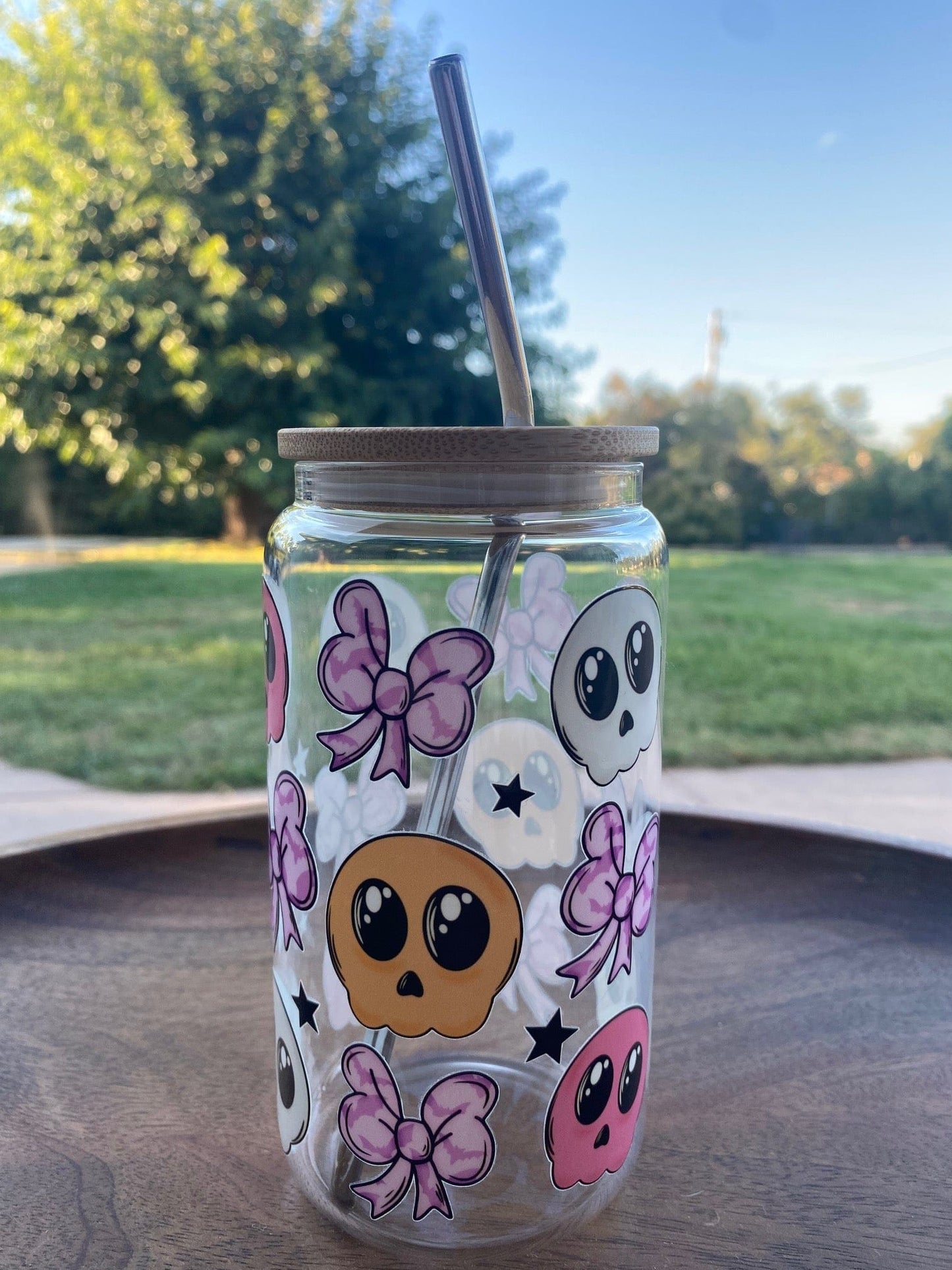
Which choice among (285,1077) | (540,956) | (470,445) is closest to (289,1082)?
(285,1077)

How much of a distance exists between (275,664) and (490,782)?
0.30 ft

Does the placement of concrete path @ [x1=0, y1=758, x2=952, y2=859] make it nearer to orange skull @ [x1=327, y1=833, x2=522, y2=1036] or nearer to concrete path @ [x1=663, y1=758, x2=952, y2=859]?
concrete path @ [x1=663, y1=758, x2=952, y2=859]

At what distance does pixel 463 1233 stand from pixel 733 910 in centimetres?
30

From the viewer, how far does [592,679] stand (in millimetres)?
344

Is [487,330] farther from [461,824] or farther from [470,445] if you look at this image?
[461,824]

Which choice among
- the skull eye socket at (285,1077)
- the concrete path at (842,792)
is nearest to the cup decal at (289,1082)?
the skull eye socket at (285,1077)

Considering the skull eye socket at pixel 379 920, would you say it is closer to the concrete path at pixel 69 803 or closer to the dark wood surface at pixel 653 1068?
the dark wood surface at pixel 653 1068

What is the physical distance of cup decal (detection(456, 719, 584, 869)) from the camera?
1.16 feet

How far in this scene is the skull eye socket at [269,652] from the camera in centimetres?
38

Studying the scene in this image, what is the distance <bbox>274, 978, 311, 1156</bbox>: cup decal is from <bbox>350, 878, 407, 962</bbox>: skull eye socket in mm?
62

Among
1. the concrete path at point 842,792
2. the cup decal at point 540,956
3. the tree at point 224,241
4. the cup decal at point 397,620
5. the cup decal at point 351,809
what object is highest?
the tree at point 224,241

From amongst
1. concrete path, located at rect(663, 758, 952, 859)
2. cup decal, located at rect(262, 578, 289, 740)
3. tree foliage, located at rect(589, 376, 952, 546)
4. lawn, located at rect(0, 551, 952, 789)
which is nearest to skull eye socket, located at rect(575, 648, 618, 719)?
cup decal, located at rect(262, 578, 289, 740)

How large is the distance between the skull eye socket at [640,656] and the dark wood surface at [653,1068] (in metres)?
0.19

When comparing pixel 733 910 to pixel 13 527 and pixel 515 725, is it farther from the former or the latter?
pixel 13 527
